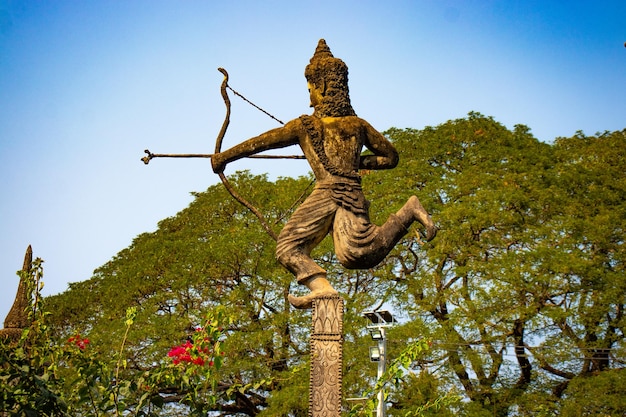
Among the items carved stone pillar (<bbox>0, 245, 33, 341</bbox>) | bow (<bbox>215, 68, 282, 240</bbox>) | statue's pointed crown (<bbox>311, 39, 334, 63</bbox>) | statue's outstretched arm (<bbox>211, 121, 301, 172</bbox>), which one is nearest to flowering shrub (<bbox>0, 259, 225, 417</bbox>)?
carved stone pillar (<bbox>0, 245, 33, 341</bbox>)

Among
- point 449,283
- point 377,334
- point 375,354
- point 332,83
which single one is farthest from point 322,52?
point 449,283

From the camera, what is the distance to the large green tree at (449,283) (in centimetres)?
1605

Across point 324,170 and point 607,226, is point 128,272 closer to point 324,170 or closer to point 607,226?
point 607,226

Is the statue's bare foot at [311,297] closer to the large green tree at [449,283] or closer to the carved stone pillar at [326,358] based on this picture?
the carved stone pillar at [326,358]

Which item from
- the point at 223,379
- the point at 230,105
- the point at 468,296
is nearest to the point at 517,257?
the point at 468,296

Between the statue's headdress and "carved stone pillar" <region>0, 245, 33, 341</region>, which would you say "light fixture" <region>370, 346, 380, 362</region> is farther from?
"carved stone pillar" <region>0, 245, 33, 341</region>

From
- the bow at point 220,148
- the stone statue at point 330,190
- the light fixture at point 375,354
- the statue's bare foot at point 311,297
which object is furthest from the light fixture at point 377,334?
the statue's bare foot at point 311,297

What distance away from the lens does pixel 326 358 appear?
5.24 metres

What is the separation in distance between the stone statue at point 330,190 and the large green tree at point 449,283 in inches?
358

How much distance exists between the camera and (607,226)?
16.8m

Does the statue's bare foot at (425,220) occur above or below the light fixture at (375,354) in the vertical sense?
below

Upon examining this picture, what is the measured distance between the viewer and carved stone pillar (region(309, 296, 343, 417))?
16.8ft

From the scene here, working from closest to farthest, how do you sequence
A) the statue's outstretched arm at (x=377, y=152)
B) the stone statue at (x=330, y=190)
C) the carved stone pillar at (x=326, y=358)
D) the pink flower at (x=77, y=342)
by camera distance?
the pink flower at (x=77, y=342) → the carved stone pillar at (x=326, y=358) → the stone statue at (x=330, y=190) → the statue's outstretched arm at (x=377, y=152)

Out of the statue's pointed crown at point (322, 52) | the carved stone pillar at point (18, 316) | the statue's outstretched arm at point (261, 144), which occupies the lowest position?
the carved stone pillar at point (18, 316)
